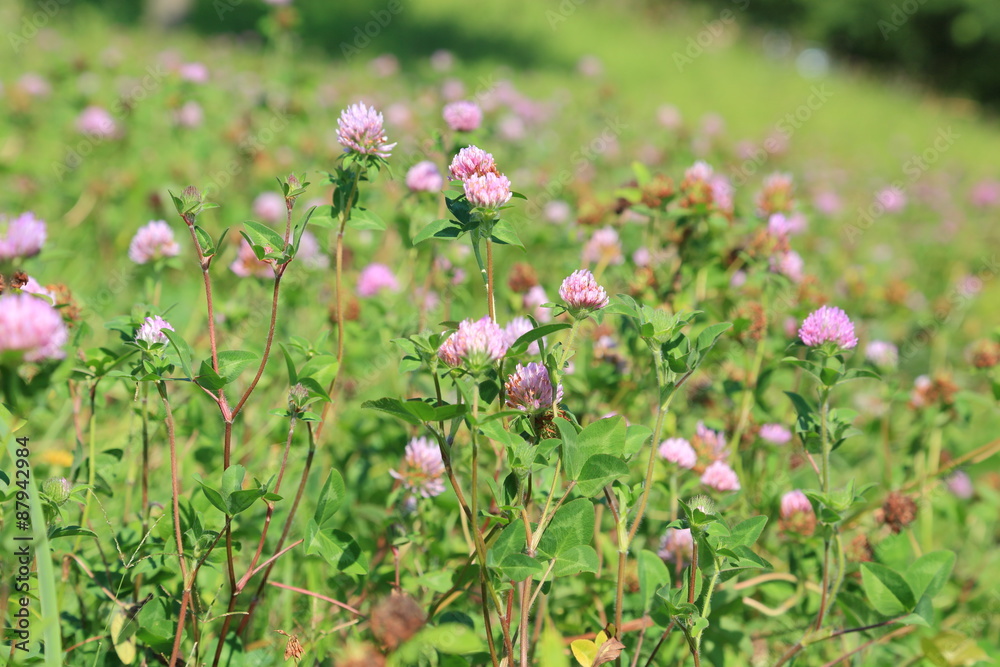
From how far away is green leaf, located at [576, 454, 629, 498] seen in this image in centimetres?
81

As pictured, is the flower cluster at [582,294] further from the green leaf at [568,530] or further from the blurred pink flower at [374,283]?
the blurred pink flower at [374,283]

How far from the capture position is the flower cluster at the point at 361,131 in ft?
3.18

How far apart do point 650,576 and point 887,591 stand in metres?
0.32

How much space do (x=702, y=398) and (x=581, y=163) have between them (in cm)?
198

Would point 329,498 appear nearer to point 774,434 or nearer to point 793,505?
point 793,505

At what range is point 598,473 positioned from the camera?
0.84 metres

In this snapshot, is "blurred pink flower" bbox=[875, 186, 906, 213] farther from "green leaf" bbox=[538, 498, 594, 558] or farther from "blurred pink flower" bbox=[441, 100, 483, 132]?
"green leaf" bbox=[538, 498, 594, 558]

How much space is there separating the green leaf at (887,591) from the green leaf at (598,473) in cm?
44

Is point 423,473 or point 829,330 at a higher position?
point 829,330

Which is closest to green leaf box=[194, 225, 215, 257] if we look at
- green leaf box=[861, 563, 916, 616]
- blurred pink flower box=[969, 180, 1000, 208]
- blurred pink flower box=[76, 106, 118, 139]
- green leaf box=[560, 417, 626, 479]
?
green leaf box=[560, 417, 626, 479]

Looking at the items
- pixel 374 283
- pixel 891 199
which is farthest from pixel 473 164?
pixel 891 199

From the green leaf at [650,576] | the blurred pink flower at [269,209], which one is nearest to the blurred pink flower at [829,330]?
the green leaf at [650,576]

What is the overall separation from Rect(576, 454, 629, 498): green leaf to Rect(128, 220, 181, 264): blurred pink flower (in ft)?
3.10

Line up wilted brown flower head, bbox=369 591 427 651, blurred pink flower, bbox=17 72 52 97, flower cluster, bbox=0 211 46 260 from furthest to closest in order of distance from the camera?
blurred pink flower, bbox=17 72 52 97 < flower cluster, bbox=0 211 46 260 < wilted brown flower head, bbox=369 591 427 651
